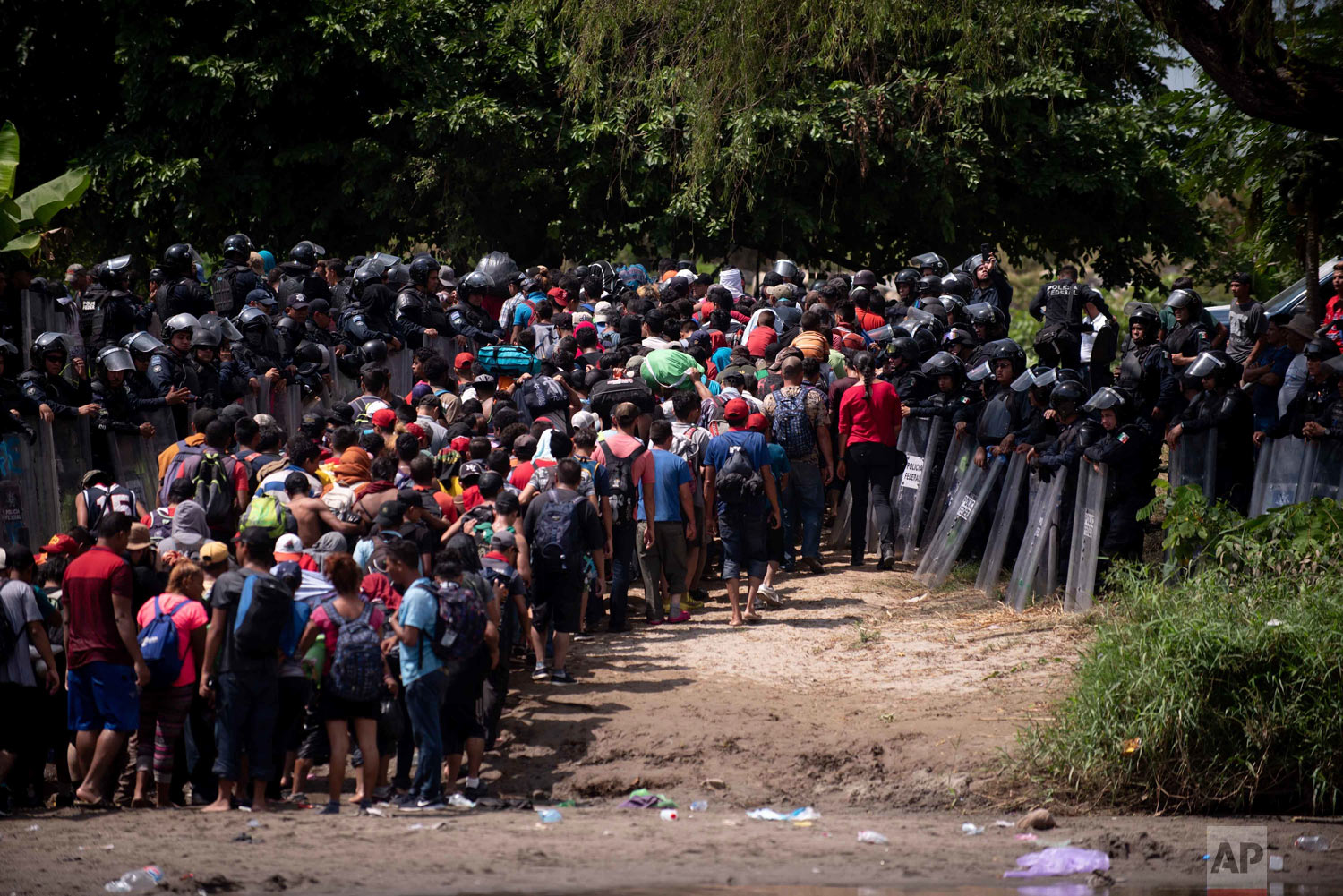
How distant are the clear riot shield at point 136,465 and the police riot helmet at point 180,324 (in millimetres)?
934

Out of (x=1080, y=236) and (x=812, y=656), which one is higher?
(x=1080, y=236)

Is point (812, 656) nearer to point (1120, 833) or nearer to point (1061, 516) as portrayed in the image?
point (1061, 516)

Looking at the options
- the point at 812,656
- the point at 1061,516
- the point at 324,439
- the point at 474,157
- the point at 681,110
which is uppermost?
the point at 474,157

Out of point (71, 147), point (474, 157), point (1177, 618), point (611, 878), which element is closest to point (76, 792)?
point (611, 878)

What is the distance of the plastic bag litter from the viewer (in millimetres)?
7867

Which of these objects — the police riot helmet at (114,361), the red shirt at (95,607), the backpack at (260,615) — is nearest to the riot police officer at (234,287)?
the police riot helmet at (114,361)

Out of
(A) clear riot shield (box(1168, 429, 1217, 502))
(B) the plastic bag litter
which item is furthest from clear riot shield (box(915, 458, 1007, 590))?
(B) the plastic bag litter

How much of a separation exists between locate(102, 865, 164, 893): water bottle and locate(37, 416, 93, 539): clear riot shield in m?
4.43

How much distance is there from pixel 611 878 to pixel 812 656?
3967mm

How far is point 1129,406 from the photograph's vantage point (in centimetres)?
1137

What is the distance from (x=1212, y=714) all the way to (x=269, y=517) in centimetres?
569

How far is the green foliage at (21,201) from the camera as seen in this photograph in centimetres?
1276

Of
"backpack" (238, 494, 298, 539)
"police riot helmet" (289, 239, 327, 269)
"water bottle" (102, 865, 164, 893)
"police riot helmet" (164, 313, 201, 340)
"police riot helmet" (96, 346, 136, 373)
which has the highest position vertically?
"police riot helmet" (289, 239, 327, 269)

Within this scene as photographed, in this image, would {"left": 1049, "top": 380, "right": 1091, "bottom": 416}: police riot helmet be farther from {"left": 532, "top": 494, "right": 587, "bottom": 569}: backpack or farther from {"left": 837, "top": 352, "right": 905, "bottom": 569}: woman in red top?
{"left": 532, "top": 494, "right": 587, "bottom": 569}: backpack
